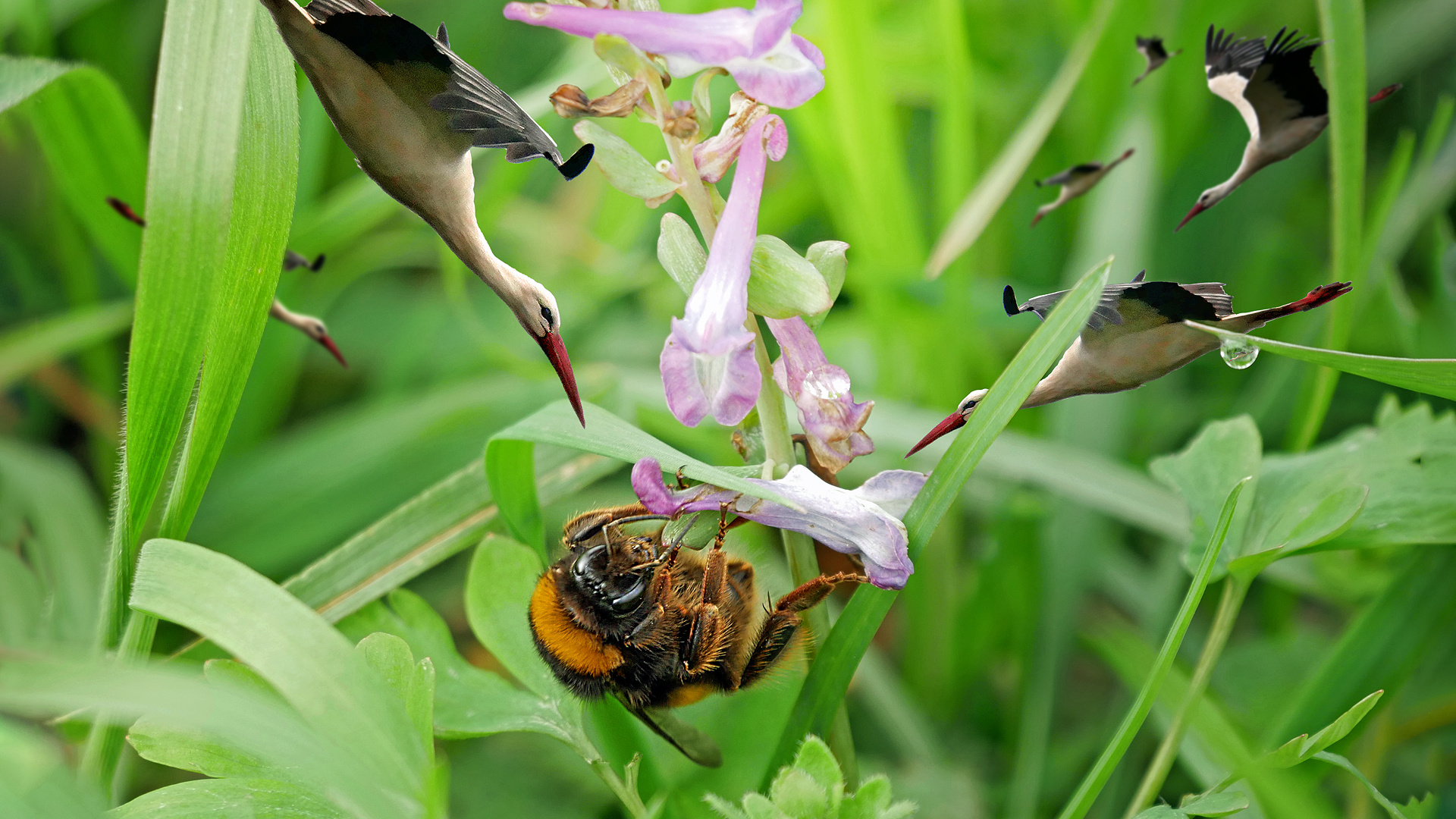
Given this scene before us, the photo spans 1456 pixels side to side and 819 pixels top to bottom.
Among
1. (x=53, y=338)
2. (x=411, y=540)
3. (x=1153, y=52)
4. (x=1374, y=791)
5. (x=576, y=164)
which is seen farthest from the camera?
(x=53, y=338)

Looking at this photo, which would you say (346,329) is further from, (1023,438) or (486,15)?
(1023,438)

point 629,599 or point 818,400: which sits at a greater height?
point 818,400

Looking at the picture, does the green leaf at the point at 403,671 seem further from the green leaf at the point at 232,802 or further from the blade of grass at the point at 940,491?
the blade of grass at the point at 940,491

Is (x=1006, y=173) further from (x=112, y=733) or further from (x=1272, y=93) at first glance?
Result: (x=112, y=733)

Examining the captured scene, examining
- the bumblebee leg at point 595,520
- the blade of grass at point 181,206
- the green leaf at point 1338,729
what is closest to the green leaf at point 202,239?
the blade of grass at point 181,206

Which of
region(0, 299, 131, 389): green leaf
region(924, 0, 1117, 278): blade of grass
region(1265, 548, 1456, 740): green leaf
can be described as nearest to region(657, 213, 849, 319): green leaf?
region(924, 0, 1117, 278): blade of grass

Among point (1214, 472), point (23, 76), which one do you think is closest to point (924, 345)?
point (1214, 472)

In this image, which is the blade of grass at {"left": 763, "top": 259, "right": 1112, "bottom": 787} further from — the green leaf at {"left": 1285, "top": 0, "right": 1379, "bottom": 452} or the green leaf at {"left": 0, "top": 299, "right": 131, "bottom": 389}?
the green leaf at {"left": 0, "top": 299, "right": 131, "bottom": 389}
